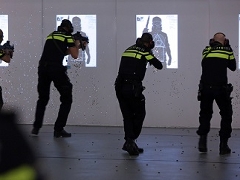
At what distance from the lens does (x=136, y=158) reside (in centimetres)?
760

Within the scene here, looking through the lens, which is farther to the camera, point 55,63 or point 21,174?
point 55,63

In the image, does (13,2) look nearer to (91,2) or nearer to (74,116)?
(91,2)

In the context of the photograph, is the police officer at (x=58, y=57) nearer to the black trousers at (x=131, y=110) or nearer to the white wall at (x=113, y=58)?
the black trousers at (x=131, y=110)

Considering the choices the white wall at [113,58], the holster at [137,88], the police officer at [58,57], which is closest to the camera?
the holster at [137,88]

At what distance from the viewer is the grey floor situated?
6.39 metres

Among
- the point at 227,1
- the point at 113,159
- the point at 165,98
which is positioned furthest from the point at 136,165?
the point at 227,1

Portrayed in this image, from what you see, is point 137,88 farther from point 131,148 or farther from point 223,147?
point 223,147

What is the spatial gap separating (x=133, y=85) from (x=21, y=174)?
20.8 feet

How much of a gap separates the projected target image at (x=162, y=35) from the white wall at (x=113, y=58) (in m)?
0.10

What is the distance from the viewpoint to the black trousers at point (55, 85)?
9.30m

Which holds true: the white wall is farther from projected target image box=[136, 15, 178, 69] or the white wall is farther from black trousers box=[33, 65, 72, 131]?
black trousers box=[33, 65, 72, 131]

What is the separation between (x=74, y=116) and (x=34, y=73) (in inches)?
45.8

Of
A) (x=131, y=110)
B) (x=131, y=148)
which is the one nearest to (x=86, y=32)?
(x=131, y=110)

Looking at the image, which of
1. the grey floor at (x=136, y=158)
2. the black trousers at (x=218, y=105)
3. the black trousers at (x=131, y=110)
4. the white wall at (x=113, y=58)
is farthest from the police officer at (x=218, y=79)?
the white wall at (x=113, y=58)
